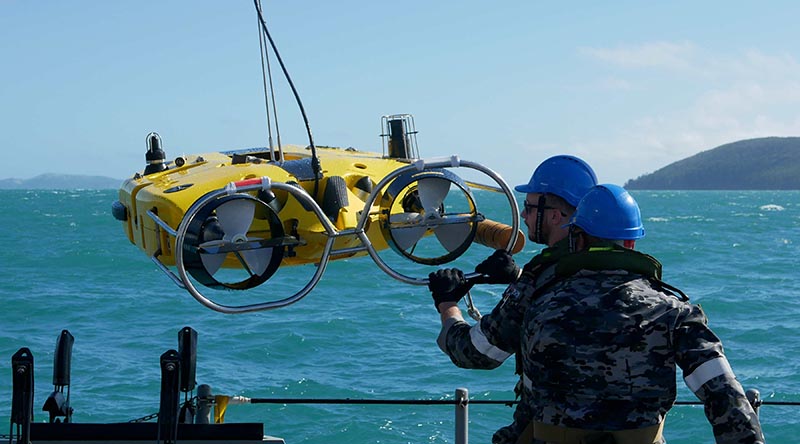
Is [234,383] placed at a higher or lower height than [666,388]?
lower

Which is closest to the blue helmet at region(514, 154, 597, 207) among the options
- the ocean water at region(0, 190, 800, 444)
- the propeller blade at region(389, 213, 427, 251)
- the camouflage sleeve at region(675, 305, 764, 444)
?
the camouflage sleeve at region(675, 305, 764, 444)

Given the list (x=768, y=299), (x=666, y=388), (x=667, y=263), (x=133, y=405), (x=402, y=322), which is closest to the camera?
(x=666, y=388)

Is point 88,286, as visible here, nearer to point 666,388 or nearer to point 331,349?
point 331,349

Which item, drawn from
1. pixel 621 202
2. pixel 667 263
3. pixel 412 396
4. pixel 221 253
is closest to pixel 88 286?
pixel 412 396

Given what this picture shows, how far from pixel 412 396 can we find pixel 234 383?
12.5 feet

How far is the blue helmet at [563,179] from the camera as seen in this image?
17.5 ft

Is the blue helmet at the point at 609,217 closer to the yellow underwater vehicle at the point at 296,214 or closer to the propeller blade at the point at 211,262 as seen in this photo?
the yellow underwater vehicle at the point at 296,214

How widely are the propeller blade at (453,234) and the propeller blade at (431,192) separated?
0.19 m

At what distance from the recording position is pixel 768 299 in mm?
36812

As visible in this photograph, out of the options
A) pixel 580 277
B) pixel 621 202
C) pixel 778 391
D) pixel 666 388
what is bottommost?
pixel 778 391

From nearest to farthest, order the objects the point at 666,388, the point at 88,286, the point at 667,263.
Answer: the point at 666,388 < the point at 88,286 < the point at 667,263

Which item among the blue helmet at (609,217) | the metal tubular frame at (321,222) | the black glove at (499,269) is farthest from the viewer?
the metal tubular frame at (321,222)

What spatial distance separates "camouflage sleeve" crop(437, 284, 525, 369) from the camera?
4.75 metres

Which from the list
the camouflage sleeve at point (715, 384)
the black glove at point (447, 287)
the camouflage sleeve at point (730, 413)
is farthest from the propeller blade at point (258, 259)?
the camouflage sleeve at point (730, 413)
